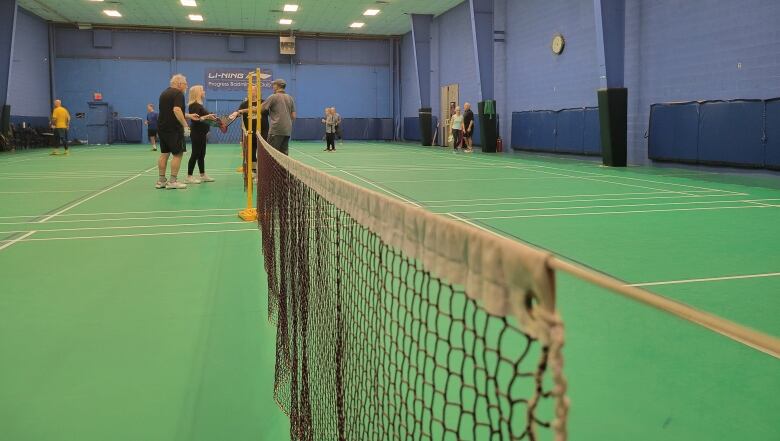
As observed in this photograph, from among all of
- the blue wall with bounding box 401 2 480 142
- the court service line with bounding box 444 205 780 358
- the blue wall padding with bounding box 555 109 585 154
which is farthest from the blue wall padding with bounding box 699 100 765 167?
the court service line with bounding box 444 205 780 358

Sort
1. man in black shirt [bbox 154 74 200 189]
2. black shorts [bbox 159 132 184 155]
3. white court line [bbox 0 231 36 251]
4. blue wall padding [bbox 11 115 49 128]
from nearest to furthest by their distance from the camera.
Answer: white court line [bbox 0 231 36 251]
man in black shirt [bbox 154 74 200 189]
black shorts [bbox 159 132 184 155]
blue wall padding [bbox 11 115 49 128]

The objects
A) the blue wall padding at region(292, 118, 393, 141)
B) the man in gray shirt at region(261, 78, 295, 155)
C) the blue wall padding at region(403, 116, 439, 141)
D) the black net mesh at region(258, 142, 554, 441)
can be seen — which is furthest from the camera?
the blue wall padding at region(292, 118, 393, 141)

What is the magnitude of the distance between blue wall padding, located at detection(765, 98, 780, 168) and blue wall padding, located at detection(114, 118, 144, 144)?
31.3m

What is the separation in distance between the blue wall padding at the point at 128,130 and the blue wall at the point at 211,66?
553mm

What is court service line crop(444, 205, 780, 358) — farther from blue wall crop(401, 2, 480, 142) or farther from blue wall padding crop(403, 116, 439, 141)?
blue wall padding crop(403, 116, 439, 141)

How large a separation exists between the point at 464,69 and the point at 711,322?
31715mm

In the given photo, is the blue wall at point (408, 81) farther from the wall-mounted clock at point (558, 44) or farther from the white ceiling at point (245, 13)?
the wall-mounted clock at point (558, 44)

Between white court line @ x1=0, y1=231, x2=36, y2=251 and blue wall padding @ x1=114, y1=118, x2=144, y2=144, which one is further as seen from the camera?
blue wall padding @ x1=114, y1=118, x2=144, y2=144

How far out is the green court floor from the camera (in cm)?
304

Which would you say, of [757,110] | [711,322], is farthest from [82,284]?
[757,110]

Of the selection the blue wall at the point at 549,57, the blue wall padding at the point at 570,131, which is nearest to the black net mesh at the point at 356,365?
the blue wall padding at the point at 570,131

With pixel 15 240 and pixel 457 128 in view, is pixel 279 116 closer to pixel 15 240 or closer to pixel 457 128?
pixel 15 240

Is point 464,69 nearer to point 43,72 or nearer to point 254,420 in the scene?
point 43,72

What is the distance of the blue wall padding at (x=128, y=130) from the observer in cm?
3712
